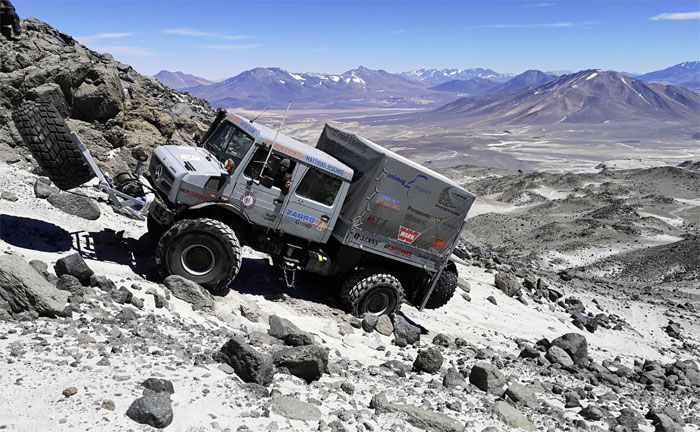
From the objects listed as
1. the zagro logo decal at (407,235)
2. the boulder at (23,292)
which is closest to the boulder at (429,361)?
the zagro logo decal at (407,235)

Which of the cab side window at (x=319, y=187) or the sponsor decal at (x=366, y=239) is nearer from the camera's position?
the cab side window at (x=319, y=187)

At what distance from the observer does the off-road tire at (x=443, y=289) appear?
11.3m

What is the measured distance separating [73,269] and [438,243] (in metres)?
6.03

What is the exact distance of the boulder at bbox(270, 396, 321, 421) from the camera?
5953mm

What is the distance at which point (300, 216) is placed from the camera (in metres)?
9.56

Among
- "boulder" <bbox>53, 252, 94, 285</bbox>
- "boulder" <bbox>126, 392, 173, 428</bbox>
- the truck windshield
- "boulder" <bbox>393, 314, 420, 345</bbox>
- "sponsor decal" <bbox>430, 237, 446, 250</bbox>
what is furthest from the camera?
"sponsor decal" <bbox>430, 237, 446, 250</bbox>

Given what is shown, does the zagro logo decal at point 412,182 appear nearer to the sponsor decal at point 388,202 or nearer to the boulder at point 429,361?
the sponsor decal at point 388,202

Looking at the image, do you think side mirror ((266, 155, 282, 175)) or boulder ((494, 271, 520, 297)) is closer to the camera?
side mirror ((266, 155, 282, 175))

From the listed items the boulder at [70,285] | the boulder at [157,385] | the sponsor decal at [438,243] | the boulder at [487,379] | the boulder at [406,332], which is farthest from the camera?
the sponsor decal at [438,243]

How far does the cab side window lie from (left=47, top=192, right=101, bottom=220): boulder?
384cm

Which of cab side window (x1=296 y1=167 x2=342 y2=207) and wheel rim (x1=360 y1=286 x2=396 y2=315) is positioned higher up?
cab side window (x1=296 y1=167 x2=342 y2=207)

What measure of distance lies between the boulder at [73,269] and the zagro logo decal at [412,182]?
15.7 feet

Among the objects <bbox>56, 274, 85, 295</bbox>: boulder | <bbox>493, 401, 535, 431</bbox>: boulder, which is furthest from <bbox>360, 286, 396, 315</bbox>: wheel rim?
<bbox>56, 274, 85, 295</bbox>: boulder

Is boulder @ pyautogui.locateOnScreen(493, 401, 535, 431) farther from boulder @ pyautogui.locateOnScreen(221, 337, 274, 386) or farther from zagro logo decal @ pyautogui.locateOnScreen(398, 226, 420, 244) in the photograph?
zagro logo decal @ pyautogui.locateOnScreen(398, 226, 420, 244)
